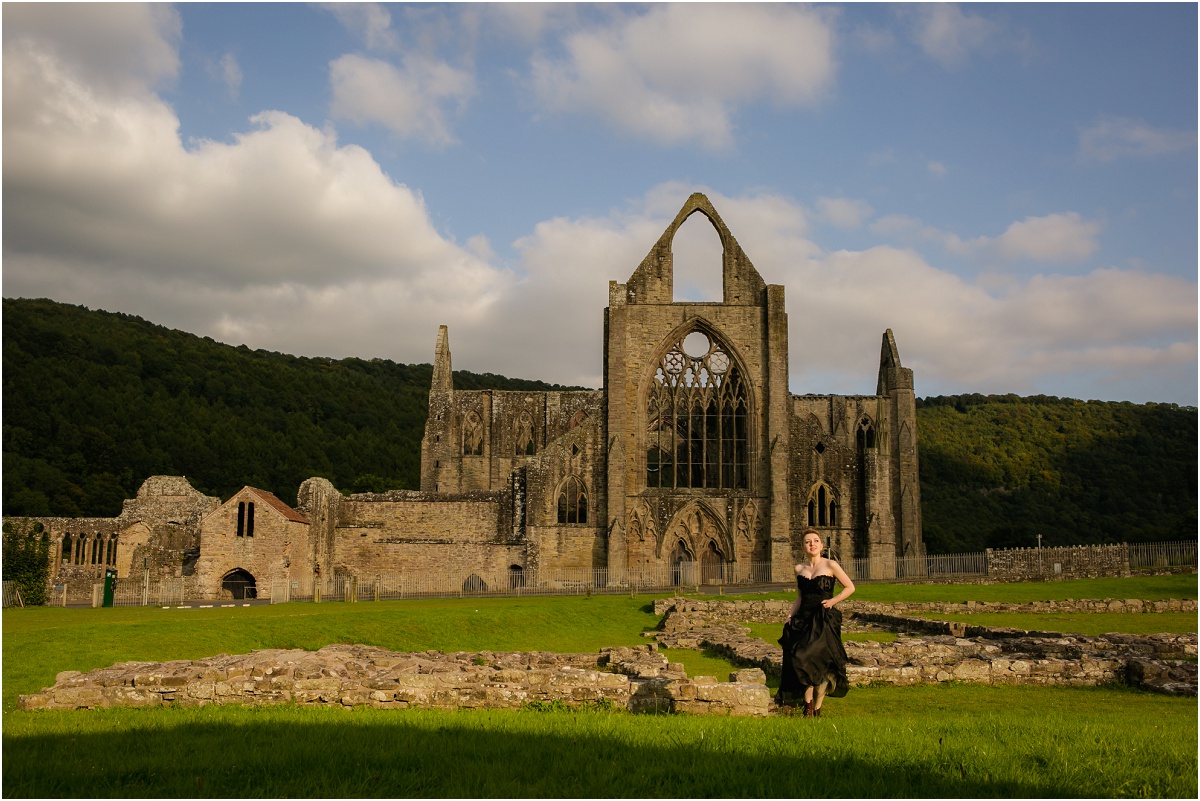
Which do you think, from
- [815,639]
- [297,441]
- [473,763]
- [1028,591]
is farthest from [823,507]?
[297,441]

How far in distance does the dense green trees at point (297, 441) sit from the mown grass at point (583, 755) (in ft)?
197

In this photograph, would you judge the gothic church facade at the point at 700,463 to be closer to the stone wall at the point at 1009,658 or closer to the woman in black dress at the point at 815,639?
the stone wall at the point at 1009,658

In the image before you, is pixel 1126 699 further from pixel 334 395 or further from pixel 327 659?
pixel 334 395

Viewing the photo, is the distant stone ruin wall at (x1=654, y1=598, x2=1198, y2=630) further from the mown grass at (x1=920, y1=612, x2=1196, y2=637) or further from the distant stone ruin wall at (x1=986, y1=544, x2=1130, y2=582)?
the distant stone ruin wall at (x1=986, y1=544, x2=1130, y2=582)

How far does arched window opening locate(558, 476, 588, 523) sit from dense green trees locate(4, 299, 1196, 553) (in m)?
30.5

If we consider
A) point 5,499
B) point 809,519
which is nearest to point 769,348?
point 809,519

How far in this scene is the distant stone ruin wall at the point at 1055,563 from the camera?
41.2 m

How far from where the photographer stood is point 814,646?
984 centimetres

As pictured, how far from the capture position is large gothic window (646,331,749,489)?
45.9 meters

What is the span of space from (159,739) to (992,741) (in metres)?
6.77

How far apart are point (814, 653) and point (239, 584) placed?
32736 mm

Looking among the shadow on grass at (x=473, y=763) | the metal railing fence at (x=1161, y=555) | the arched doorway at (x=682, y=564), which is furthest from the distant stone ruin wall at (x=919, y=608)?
the shadow on grass at (x=473, y=763)

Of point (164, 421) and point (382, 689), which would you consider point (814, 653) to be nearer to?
point (382, 689)

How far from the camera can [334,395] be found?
92.8 metres
